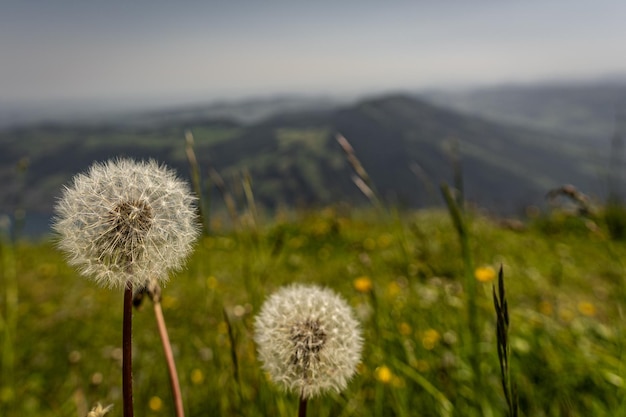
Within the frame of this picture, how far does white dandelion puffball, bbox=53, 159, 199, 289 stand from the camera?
0.90 meters

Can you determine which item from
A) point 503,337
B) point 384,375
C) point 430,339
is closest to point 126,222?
point 503,337

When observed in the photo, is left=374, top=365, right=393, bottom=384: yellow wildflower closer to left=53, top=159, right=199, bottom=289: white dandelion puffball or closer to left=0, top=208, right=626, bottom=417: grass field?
left=0, top=208, right=626, bottom=417: grass field

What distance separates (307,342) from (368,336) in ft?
6.11

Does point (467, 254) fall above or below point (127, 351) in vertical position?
below

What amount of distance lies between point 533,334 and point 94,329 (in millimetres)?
4029

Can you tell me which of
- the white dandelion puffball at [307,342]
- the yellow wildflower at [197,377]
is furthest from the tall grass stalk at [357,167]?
the yellow wildflower at [197,377]

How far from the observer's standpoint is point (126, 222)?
97cm

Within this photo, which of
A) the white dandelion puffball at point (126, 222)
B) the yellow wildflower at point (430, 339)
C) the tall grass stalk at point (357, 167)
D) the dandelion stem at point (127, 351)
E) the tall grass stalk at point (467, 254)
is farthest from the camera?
the yellow wildflower at point (430, 339)

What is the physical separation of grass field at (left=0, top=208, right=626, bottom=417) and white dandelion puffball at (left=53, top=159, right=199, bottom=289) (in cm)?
48

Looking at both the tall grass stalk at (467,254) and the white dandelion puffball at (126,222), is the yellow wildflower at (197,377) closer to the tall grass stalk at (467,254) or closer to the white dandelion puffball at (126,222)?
the tall grass stalk at (467,254)

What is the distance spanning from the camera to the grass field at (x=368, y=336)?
221 cm

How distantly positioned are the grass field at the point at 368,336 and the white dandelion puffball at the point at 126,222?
0.48 meters

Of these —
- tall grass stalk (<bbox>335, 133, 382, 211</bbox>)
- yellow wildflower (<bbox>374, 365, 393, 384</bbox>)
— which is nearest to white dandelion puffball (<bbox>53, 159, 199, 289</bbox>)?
tall grass stalk (<bbox>335, 133, 382, 211</bbox>)

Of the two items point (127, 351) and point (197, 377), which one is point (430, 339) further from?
point (127, 351)
